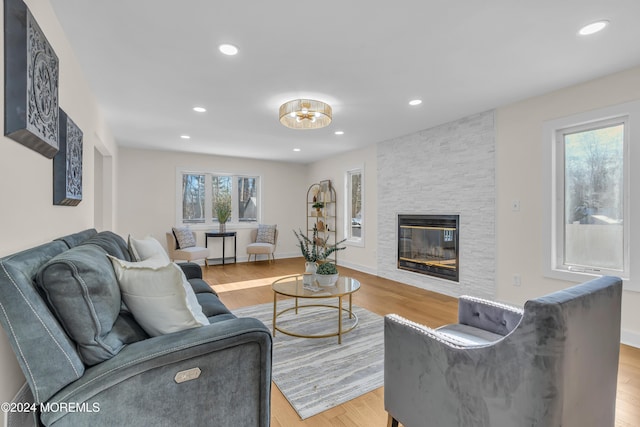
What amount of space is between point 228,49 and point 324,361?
245 centimetres

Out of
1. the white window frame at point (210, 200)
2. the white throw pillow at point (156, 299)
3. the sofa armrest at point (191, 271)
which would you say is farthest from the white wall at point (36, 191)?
the white window frame at point (210, 200)

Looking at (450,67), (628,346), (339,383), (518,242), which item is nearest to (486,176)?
(518,242)

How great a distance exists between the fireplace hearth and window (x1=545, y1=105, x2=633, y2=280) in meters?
1.13

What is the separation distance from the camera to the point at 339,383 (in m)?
1.96

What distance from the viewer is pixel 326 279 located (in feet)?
8.86

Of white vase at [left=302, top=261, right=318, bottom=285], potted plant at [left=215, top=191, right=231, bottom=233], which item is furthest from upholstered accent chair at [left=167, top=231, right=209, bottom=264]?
white vase at [left=302, top=261, right=318, bottom=285]

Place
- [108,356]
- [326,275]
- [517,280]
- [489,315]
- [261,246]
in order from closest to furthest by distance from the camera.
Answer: [108,356], [489,315], [326,275], [517,280], [261,246]

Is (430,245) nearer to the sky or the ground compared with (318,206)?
nearer to the ground

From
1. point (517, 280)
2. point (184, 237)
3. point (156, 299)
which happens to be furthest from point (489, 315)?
point (184, 237)

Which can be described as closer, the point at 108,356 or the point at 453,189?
the point at 108,356

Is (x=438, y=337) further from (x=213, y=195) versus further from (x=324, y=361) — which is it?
(x=213, y=195)

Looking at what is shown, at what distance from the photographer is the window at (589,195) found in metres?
2.60

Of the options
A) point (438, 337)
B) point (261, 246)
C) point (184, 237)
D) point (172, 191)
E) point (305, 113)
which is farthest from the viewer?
point (261, 246)

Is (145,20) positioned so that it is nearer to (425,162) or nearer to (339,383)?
(339,383)
